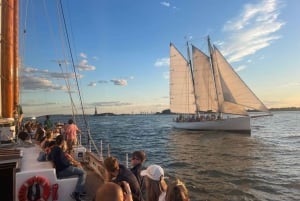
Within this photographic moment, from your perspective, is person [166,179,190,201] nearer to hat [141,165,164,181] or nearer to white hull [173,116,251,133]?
hat [141,165,164,181]

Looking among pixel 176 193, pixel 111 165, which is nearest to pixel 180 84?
pixel 111 165

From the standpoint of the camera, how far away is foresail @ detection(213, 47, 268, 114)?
46.7 m

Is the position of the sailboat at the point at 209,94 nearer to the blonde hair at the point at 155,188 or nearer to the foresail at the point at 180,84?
the foresail at the point at 180,84

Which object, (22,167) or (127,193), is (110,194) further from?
(22,167)

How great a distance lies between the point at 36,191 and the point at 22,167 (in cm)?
89

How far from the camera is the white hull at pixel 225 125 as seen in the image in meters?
49.5

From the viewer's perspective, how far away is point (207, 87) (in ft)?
178

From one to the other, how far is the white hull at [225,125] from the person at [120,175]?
1831 inches

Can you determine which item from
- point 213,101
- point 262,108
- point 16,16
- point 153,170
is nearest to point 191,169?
point 16,16

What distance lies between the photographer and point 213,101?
177 ft

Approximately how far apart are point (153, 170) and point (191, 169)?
14.4 m

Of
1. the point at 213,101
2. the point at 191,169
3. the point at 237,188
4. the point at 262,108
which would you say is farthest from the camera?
the point at 213,101

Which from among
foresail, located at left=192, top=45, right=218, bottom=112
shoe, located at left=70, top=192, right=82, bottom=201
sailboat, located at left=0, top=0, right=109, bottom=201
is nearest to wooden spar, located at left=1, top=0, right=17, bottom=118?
sailboat, located at left=0, top=0, right=109, bottom=201

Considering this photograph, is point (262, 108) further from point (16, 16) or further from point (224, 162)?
point (16, 16)
